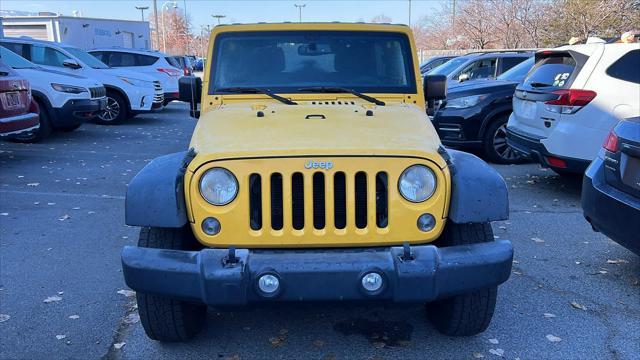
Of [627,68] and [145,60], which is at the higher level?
[145,60]

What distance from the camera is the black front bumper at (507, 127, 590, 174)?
6.20 meters

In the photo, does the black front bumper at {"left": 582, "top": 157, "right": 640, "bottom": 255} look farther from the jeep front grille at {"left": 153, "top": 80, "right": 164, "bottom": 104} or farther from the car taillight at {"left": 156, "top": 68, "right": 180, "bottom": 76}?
the car taillight at {"left": 156, "top": 68, "right": 180, "bottom": 76}

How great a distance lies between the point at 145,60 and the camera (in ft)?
52.5

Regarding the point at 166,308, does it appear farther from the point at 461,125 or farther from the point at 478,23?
the point at 478,23

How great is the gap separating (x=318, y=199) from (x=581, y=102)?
4237 millimetres

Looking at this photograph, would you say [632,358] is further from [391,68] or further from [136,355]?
[136,355]

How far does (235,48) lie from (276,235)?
1.85 m

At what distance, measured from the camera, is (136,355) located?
10.9 feet

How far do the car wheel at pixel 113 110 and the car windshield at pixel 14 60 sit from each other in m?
2.70

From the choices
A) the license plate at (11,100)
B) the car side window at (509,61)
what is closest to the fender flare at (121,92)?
the license plate at (11,100)

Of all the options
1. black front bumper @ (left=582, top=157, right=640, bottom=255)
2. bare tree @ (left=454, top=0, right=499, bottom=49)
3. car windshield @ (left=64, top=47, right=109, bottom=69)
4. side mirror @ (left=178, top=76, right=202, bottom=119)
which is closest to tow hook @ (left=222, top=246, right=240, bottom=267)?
side mirror @ (left=178, top=76, right=202, bottom=119)

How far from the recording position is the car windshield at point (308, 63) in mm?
4207

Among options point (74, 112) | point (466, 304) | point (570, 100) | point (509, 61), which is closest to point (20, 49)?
point (74, 112)

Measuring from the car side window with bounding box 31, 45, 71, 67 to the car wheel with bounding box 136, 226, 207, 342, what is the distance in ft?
33.8
